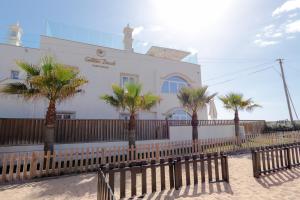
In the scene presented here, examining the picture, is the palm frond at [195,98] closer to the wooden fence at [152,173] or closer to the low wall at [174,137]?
the low wall at [174,137]

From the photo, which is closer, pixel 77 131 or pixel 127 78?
pixel 77 131

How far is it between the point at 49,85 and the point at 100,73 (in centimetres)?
875

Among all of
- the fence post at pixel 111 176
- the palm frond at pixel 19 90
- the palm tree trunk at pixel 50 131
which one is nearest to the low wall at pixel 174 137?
the palm tree trunk at pixel 50 131

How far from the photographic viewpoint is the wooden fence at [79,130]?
1228cm

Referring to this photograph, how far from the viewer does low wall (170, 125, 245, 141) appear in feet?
56.8

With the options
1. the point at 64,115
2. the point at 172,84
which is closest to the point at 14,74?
the point at 64,115

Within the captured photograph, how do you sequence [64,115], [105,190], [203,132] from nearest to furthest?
1. [105,190]
2. [64,115]
3. [203,132]

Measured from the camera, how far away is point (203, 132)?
19.0 m

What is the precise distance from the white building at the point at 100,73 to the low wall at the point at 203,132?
2.87 metres

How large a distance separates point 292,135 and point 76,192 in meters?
19.2

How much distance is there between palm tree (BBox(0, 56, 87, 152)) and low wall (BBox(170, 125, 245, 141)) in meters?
10.0

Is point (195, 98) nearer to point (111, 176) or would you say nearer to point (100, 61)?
point (100, 61)

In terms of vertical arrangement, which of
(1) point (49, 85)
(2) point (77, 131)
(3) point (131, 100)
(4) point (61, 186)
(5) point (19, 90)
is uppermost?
(1) point (49, 85)

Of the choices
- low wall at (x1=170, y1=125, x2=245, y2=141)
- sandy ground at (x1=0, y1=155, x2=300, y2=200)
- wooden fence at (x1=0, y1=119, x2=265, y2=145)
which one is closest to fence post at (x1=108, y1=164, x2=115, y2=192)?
sandy ground at (x1=0, y1=155, x2=300, y2=200)
